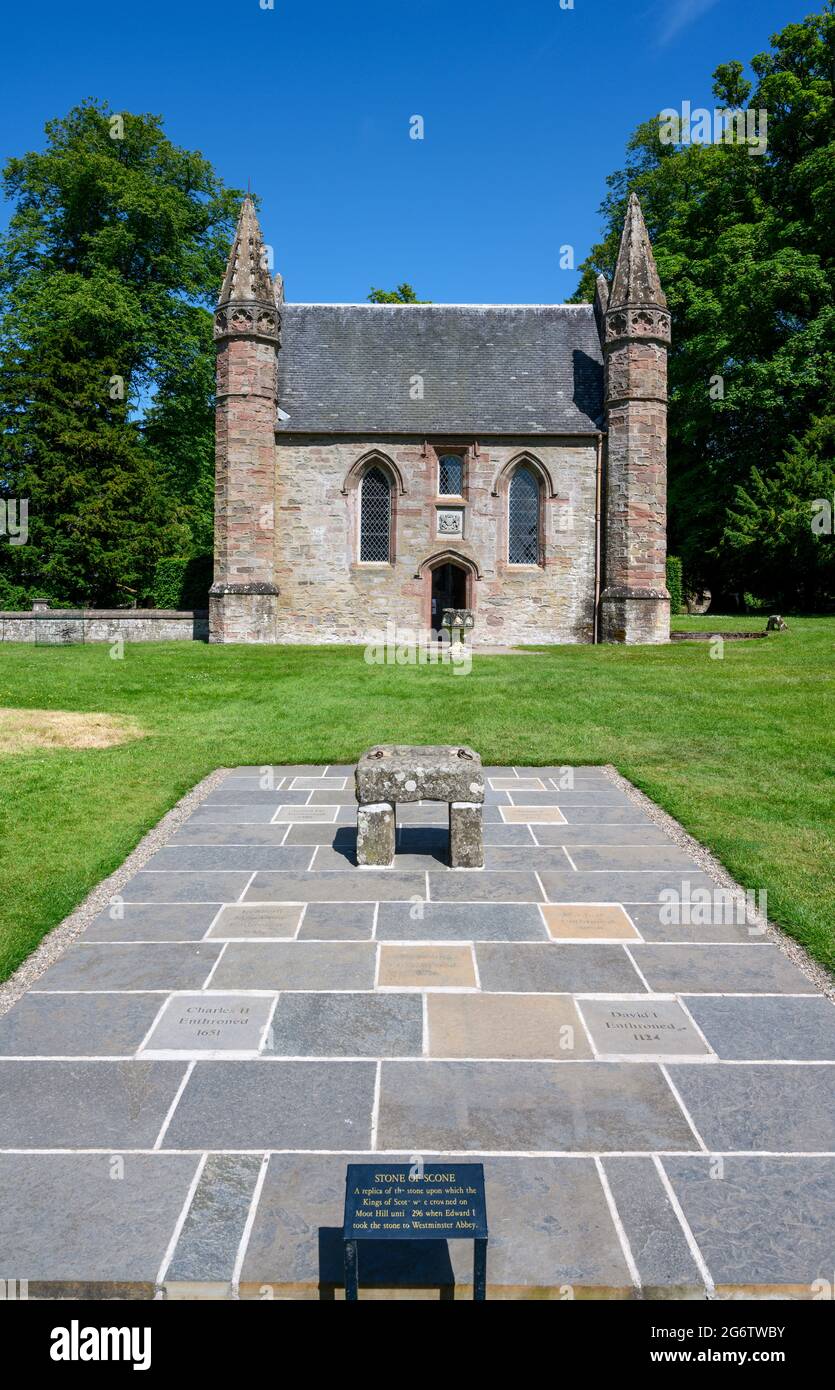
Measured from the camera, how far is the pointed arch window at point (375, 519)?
2853cm

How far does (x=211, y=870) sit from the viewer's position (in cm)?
757

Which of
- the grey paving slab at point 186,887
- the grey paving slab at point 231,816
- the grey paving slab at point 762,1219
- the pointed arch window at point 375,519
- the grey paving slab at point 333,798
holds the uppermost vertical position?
the pointed arch window at point 375,519

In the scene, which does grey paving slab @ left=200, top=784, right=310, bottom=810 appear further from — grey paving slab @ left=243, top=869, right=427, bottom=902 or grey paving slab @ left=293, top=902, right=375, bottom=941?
grey paving slab @ left=293, top=902, right=375, bottom=941

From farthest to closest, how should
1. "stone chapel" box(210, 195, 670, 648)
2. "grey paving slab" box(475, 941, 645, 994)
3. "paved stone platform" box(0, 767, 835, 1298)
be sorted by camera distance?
1. "stone chapel" box(210, 195, 670, 648)
2. "grey paving slab" box(475, 941, 645, 994)
3. "paved stone platform" box(0, 767, 835, 1298)

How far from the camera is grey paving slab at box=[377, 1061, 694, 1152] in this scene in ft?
12.9

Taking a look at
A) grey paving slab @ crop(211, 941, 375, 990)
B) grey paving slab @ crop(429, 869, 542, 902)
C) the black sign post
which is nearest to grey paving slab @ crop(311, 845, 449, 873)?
grey paving slab @ crop(429, 869, 542, 902)

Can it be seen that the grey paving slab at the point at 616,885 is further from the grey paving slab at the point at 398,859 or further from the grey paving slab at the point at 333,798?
the grey paving slab at the point at 333,798

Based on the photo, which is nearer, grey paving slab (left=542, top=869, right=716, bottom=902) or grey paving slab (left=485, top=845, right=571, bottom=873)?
grey paving slab (left=542, top=869, right=716, bottom=902)

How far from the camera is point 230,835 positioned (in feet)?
28.2

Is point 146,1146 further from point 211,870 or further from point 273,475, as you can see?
point 273,475

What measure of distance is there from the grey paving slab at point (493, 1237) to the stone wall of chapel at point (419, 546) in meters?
24.8

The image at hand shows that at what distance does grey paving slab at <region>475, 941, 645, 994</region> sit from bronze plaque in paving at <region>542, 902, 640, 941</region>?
0.15 meters

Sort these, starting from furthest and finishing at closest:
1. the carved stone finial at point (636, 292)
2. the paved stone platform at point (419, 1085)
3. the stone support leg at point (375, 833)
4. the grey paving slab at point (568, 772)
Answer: the carved stone finial at point (636, 292), the grey paving slab at point (568, 772), the stone support leg at point (375, 833), the paved stone platform at point (419, 1085)

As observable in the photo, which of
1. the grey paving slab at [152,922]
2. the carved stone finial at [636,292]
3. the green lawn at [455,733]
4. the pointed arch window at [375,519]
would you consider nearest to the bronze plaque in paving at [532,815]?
the green lawn at [455,733]
